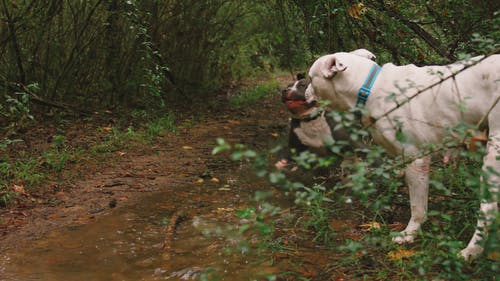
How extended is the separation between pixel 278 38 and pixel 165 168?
617 cm

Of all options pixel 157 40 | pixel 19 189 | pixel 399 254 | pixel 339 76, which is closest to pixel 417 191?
pixel 399 254

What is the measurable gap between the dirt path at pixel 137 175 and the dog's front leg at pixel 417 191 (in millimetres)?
2531

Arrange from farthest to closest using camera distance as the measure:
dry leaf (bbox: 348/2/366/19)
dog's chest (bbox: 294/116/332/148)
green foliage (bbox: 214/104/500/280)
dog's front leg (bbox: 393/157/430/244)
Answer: dog's chest (bbox: 294/116/332/148), dry leaf (bbox: 348/2/366/19), dog's front leg (bbox: 393/157/430/244), green foliage (bbox: 214/104/500/280)

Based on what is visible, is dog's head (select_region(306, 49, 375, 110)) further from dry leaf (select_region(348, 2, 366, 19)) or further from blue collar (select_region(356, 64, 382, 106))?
dry leaf (select_region(348, 2, 366, 19))

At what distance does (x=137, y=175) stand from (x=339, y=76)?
8.97ft

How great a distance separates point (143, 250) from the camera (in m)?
3.91

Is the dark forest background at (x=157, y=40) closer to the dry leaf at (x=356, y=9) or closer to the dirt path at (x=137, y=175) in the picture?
the dry leaf at (x=356, y=9)

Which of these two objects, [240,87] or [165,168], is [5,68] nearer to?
[165,168]

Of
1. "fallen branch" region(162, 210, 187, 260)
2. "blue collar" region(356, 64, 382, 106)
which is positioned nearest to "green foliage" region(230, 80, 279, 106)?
"fallen branch" region(162, 210, 187, 260)

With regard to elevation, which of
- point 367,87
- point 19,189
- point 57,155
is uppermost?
point 367,87

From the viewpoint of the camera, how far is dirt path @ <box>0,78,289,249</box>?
4492 millimetres

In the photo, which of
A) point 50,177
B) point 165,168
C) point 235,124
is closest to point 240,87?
point 235,124

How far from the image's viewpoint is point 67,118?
24.8 ft

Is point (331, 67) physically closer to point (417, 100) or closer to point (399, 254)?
point (417, 100)
